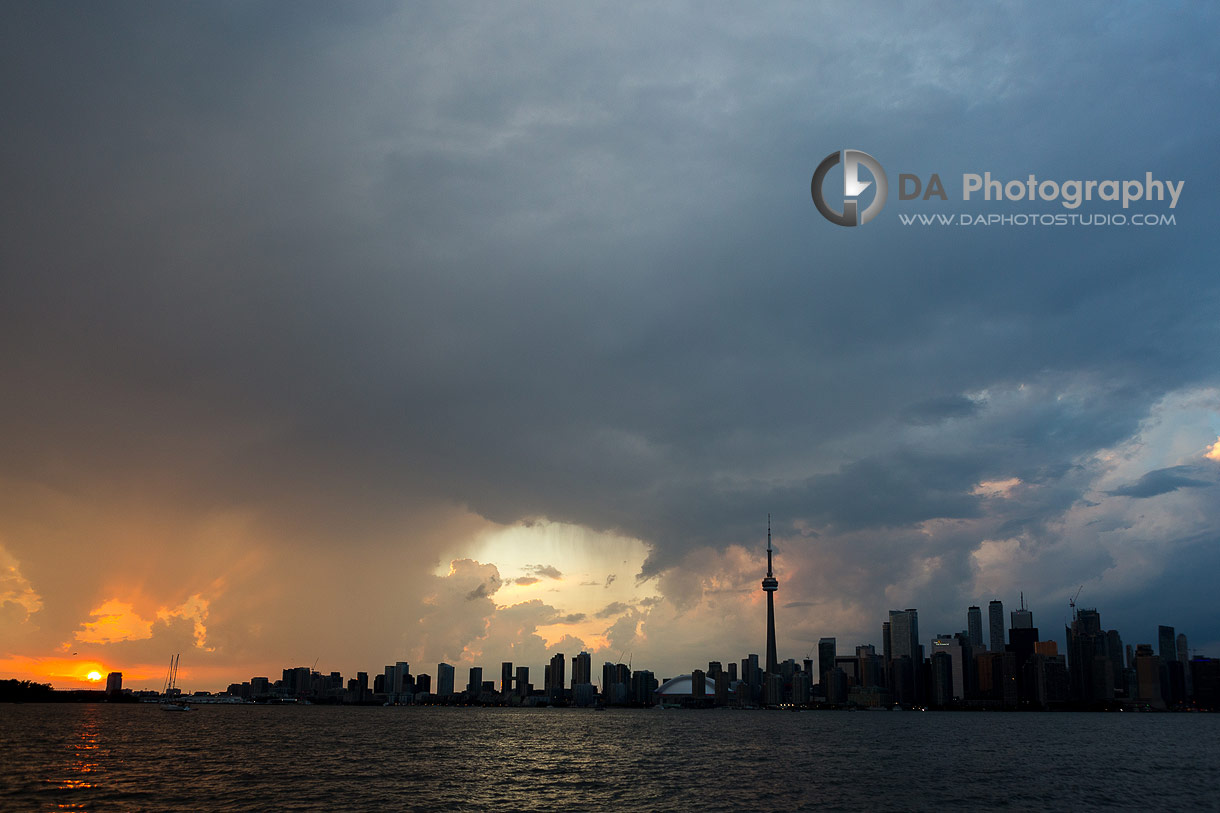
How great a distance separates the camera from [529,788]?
366 ft

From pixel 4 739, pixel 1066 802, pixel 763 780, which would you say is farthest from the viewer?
pixel 4 739

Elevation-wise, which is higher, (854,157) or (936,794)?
(854,157)

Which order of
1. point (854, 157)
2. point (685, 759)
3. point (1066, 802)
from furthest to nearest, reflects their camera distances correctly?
point (685, 759) < point (854, 157) < point (1066, 802)

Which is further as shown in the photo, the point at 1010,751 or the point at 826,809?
the point at 1010,751

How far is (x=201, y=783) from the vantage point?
107m

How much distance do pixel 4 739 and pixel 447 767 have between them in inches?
4589

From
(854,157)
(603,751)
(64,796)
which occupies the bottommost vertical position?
(603,751)

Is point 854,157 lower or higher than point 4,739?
higher

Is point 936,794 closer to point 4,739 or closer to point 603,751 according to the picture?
point 603,751

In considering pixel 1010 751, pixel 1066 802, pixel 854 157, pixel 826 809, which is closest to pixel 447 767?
pixel 826 809

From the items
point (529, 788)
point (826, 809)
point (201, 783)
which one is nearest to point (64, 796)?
point (201, 783)

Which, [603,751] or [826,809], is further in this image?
[603,751]

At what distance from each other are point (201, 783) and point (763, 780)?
79.3m

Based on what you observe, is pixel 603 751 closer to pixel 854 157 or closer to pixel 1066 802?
pixel 1066 802
